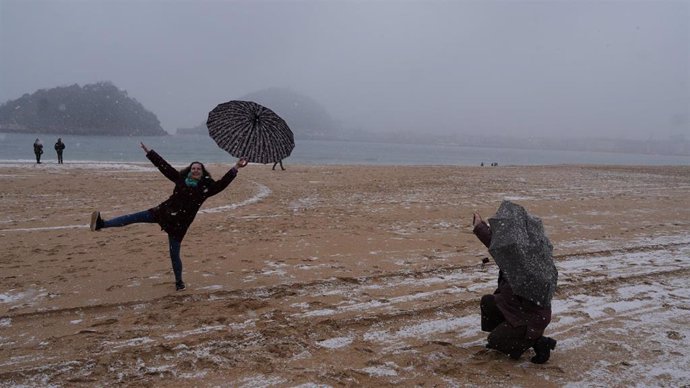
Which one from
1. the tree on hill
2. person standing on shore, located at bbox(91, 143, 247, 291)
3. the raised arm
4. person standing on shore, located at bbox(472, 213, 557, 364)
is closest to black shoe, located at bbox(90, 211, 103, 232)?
person standing on shore, located at bbox(91, 143, 247, 291)

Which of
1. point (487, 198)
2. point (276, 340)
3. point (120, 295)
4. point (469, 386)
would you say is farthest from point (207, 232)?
point (487, 198)

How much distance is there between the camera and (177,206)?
5652mm

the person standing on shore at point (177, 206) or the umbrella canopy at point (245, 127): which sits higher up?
the umbrella canopy at point (245, 127)

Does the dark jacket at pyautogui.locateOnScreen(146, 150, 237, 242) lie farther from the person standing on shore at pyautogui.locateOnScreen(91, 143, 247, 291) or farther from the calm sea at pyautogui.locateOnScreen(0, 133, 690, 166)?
the calm sea at pyautogui.locateOnScreen(0, 133, 690, 166)

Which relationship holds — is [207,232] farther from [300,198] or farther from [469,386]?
[469,386]

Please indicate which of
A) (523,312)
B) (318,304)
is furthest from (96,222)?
(523,312)

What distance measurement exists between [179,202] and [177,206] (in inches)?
2.3

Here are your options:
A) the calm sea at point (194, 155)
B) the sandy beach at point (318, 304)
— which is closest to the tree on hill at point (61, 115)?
the calm sea at point (194, 155)

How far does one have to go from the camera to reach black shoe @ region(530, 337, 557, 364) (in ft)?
13.3

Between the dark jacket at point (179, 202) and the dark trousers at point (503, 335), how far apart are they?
11.5 feet

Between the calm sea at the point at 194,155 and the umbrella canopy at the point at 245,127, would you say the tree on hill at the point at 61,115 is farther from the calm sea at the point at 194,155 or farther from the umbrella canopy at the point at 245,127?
the umbrella canopy at the point at 245,127

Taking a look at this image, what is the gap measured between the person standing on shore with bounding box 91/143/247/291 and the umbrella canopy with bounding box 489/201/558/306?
352 cm

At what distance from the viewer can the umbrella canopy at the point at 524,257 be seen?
369cm

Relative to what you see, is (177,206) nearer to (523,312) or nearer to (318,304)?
(318,304)
